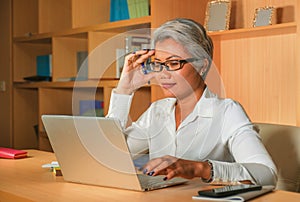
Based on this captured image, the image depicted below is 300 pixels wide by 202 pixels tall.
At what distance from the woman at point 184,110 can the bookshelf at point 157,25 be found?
0.22 meters

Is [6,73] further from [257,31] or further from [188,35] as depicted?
[188,35]

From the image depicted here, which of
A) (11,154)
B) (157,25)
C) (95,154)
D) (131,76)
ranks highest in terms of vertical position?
(157,25)

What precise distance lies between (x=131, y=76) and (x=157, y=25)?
3.93 feet

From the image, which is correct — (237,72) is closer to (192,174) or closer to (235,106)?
(235,106)

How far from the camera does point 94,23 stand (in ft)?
12.7

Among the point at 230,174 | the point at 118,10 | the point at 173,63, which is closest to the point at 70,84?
the point at 118,10

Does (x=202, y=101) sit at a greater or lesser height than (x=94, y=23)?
lesser

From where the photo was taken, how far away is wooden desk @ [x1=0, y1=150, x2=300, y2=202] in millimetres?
1384

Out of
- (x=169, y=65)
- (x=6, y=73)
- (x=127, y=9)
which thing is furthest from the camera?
(x=6, y=73)

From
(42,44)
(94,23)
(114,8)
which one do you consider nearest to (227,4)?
(114,8)

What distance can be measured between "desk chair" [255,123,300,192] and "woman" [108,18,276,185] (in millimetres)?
227

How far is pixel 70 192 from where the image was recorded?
1480 mm

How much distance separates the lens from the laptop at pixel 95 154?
1.42 m

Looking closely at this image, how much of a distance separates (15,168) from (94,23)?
83.0 inches
